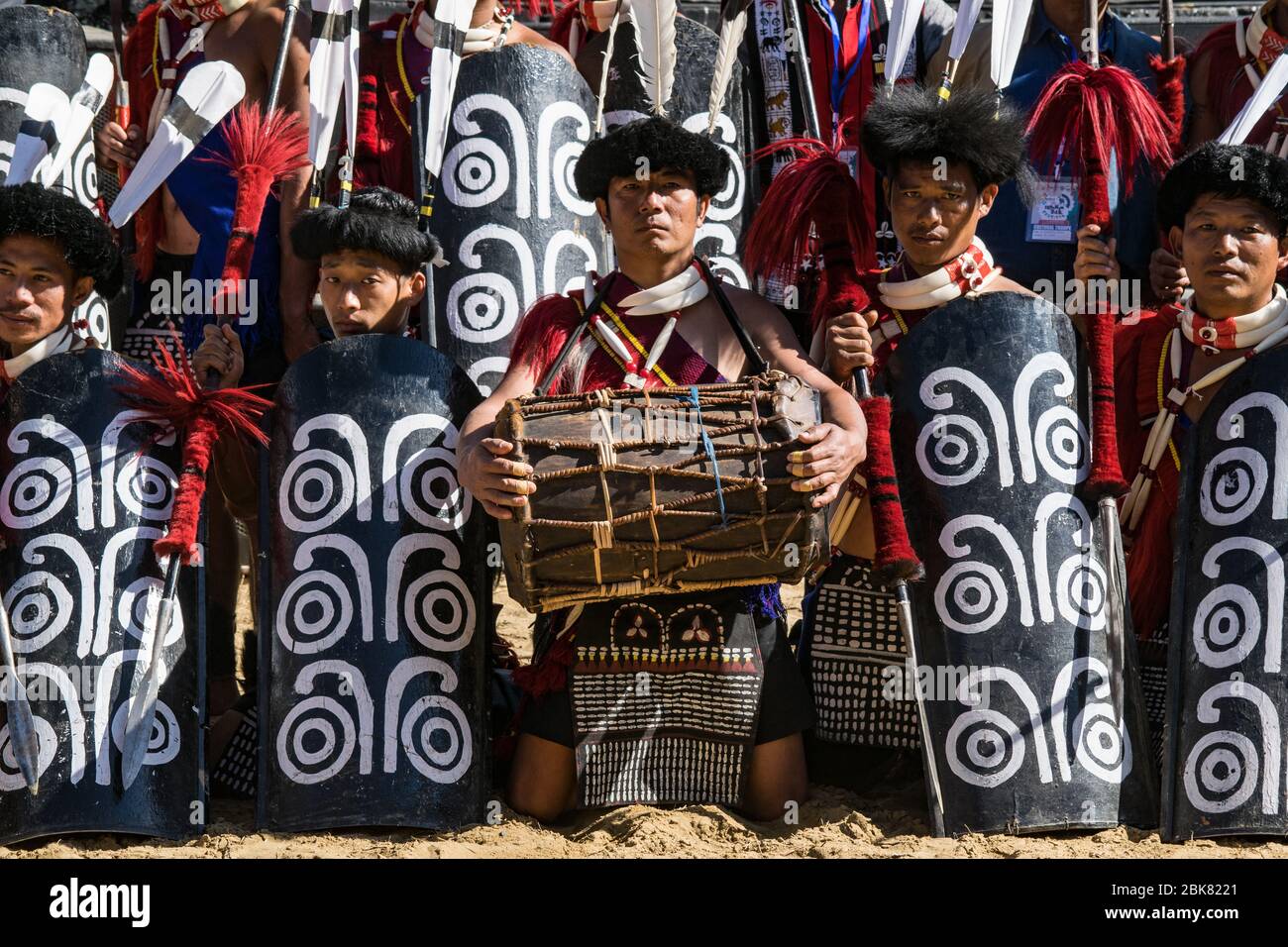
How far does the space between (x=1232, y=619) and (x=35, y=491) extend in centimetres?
279

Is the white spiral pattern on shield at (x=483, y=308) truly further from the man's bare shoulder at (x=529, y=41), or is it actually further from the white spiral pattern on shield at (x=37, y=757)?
the white spiral pattern on shield at (x=37, y=757)

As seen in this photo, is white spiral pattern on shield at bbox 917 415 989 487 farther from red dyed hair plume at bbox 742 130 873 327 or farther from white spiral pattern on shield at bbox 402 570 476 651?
white spiral pattern on shield at bbox 402 570 476 651

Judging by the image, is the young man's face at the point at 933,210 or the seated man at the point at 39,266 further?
the seated man at the point at 39,266

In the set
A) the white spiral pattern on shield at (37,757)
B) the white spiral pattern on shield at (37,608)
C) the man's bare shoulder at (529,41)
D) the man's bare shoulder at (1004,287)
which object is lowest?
the white spiral pattern on shield at (37,757)

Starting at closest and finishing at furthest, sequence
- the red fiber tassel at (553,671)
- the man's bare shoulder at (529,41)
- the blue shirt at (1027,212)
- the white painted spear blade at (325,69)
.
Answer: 1. the red fiber tassel at (553,671)
2. the white painted spear blade at (325,69)
3. the blue shirt at (1027,212)
4. the man's bare shoulder at (529,41)

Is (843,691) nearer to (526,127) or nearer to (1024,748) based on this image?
(1024,748)

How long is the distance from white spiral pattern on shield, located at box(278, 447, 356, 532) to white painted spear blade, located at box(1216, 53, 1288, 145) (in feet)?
7.77

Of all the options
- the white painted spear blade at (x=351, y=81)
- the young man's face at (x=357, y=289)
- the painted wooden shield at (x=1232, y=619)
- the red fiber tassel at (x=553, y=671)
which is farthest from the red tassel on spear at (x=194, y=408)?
the painted wooden shield at (x=1232, y=619)

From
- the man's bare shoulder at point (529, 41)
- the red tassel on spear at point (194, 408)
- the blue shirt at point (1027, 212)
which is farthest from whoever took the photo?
the man's bare shoulder at point (529, 41)

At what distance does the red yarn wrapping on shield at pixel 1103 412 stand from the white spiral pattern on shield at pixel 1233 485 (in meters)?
0.19

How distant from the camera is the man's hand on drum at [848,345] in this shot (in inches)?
171

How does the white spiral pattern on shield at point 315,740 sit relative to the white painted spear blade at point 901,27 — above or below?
below

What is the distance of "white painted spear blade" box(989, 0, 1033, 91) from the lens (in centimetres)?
486

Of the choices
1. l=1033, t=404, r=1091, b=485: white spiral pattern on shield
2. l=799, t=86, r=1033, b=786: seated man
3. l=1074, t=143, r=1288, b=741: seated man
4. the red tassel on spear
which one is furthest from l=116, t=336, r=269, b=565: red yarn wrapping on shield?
l=1074, t=143, r=1288, b=741: seated man
